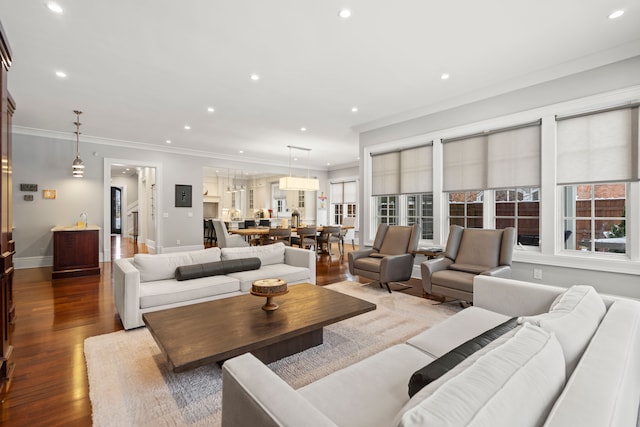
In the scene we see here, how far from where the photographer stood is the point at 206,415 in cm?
178

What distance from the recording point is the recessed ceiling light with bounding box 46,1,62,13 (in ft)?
8.03

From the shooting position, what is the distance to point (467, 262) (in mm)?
3971

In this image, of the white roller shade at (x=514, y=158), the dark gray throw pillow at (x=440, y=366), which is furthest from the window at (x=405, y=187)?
the dark gray throw pillow at (x=440, y=366)

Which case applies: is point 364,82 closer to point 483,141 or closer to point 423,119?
point 423,119

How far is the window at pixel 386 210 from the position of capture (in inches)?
234

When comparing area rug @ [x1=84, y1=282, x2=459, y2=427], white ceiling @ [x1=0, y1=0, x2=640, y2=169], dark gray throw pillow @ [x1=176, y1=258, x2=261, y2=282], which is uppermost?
white ceiling @ [x1=0, y1=0, x2=640, y2=169]

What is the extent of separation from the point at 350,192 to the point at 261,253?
7.00 meters

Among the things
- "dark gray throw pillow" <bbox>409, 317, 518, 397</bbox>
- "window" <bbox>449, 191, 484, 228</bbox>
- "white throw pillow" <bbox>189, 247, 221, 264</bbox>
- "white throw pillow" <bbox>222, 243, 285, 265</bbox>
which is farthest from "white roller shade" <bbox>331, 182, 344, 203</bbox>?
"dark gray throw pillow" <bbox>409, 317, 518, 397</bbox>

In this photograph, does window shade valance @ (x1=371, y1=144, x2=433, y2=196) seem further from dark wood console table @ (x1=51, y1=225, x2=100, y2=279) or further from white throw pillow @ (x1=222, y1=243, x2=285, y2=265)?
dark wood console table @ (x1=51, y1=225, x2=100, y2=279)

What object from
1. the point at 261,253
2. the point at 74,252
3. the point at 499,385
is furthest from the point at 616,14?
the point at 74,252

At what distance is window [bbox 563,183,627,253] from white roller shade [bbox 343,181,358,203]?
710 cm

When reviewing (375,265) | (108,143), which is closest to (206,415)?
(375,265)

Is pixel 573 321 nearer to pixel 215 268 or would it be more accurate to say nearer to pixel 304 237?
pixel 215 268

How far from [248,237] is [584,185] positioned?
22.8 ft
